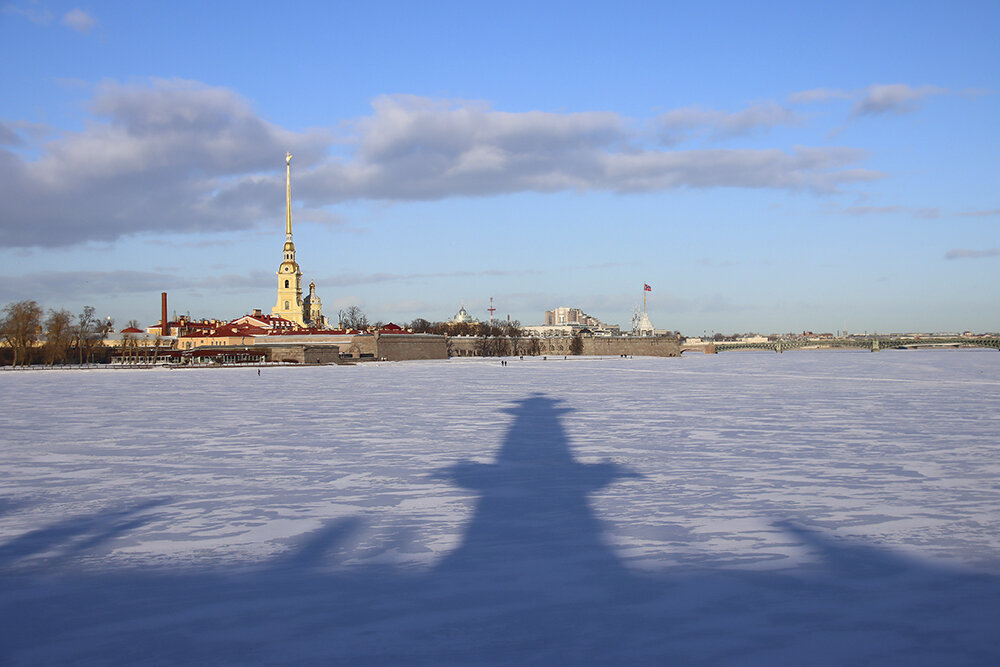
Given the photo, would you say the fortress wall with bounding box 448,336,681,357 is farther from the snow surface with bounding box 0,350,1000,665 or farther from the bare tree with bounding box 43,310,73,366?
the snow surface with bounding box 0,350,1000,665

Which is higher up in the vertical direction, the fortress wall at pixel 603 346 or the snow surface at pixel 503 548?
the fortress wall at pixel 603 346

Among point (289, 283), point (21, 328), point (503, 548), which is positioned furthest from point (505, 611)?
point (289, 283)

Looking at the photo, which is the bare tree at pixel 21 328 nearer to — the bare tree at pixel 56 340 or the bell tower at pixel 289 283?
the bare tree at pixel 56 340

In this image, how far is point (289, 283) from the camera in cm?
10256

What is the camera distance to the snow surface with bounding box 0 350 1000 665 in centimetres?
494

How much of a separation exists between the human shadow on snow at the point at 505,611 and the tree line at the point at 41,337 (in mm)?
65104

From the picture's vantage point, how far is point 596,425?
58.2ft

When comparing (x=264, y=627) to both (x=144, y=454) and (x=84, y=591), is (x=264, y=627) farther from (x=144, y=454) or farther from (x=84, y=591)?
(x=144, y=454)

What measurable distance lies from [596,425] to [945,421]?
7.32 metres

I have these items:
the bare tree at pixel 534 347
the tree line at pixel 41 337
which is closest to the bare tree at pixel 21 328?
the tree line at pixel 41 337

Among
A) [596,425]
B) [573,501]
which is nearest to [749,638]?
[573,501]

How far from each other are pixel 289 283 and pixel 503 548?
3904 inches

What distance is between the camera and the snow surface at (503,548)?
494 cm

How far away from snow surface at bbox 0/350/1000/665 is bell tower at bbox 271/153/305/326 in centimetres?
8848
